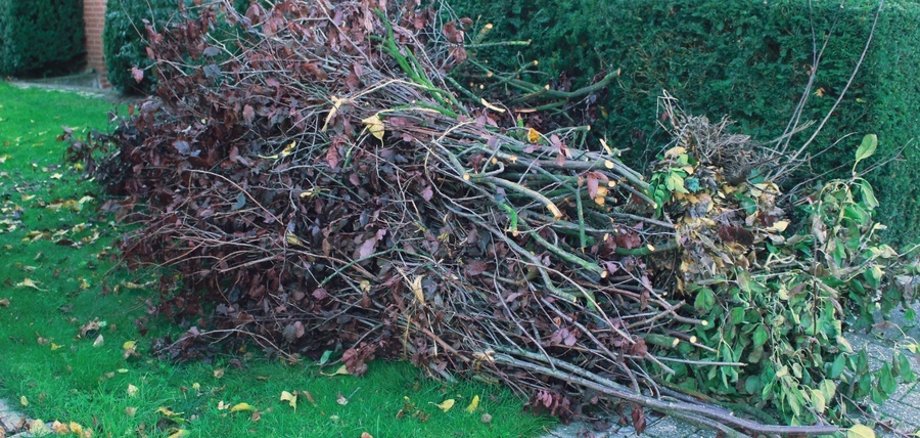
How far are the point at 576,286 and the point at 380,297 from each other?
98 centimetres

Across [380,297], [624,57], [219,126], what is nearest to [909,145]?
[624,57]

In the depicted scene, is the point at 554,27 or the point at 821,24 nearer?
the point at 821,24

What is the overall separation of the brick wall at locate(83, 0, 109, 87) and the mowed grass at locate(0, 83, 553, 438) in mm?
8436

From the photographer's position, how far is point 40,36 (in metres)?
12.5

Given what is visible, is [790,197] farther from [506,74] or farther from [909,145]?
[506,74]

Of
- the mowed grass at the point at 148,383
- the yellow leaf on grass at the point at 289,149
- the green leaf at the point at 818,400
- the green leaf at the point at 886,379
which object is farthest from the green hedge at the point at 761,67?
the mowed grass at the point at 148,383

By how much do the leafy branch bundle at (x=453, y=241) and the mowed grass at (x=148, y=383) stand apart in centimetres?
14

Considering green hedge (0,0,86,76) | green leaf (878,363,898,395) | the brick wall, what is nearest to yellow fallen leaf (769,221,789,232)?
green leaf (878,363,898,395)

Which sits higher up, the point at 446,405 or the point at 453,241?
the point at 453,241

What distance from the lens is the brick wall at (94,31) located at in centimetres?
1277

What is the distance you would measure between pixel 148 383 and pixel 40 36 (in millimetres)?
10491

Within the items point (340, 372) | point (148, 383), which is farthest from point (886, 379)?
point (148, 383)

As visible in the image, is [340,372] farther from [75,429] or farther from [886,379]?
[886,379]

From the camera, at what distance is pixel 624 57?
16.3ft
